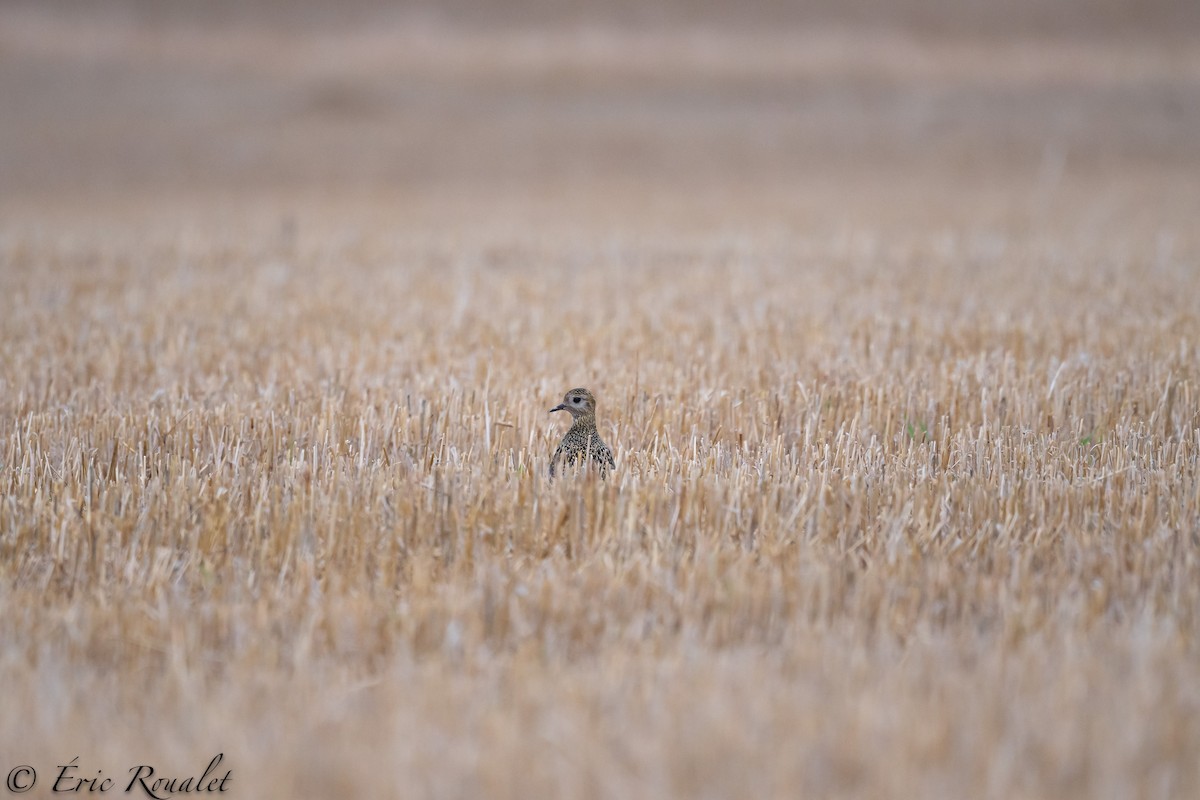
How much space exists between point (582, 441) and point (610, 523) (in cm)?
85

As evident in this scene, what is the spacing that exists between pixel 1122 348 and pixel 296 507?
5.92 m

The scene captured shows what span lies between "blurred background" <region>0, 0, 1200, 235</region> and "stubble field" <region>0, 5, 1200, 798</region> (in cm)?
1213

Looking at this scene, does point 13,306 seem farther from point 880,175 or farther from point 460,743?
point 880,175

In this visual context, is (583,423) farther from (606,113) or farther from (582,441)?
(606,113)

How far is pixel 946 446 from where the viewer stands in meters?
4.93

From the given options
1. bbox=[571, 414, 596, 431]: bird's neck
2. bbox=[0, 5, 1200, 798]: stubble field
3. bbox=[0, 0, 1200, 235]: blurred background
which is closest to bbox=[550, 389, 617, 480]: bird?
bbox=[571, 414, 596, 431]: bird's neck

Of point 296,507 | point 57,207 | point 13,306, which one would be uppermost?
point 57,207

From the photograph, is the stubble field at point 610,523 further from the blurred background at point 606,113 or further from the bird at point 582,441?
the blurred background at point 606,113

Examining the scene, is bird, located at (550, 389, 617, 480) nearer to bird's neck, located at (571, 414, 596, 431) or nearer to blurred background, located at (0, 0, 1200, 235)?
bird's neck, located at (571, 414, 596, 431)

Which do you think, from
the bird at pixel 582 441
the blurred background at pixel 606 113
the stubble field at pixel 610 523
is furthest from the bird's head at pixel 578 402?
the blurred background at pixel 606 113

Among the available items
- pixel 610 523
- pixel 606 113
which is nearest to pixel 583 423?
pixel 610 523

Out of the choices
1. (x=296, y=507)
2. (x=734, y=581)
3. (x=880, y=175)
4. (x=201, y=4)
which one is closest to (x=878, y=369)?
(x=734, y=581)

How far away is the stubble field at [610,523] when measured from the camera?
243cm

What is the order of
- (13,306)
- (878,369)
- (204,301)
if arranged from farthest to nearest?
(204,301), (13,306), (878,369)
